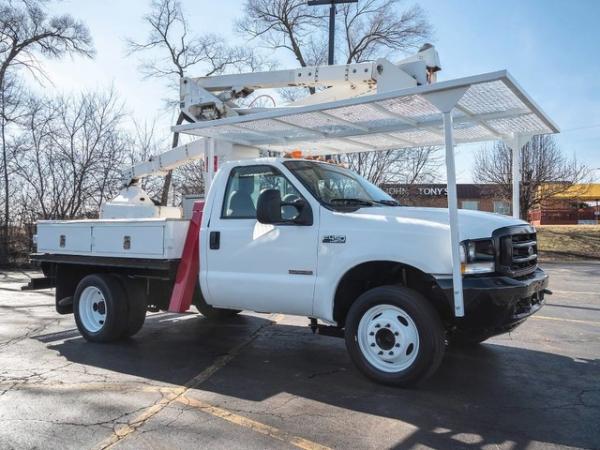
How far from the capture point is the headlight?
455cm

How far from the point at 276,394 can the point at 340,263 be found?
4.27ft

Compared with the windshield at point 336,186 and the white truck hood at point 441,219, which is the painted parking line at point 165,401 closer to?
the windshield at point 336,186

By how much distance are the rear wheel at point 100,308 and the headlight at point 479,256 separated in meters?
4.17

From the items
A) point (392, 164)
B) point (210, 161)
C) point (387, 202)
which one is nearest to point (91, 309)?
A: point (210, 161)

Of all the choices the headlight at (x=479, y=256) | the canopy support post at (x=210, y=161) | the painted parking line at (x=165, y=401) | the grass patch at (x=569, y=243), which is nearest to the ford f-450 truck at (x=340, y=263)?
the headlight at (x=479, y=256)

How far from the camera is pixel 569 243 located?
23.3 meters

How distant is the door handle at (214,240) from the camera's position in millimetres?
5765

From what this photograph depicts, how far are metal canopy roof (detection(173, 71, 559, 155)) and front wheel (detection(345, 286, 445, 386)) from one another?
179 cm

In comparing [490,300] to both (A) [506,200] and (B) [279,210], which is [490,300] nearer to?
(B) [279,210]

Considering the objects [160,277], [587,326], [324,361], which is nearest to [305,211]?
[324,361]

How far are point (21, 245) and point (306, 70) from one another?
1664 centimetres

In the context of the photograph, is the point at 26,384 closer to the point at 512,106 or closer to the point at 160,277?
the point at 160,277

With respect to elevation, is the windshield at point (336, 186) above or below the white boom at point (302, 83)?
below

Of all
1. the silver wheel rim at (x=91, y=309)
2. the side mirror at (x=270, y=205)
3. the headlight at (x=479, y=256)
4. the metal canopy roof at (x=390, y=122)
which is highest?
the metal canopy roof at (x=390, y=122)
